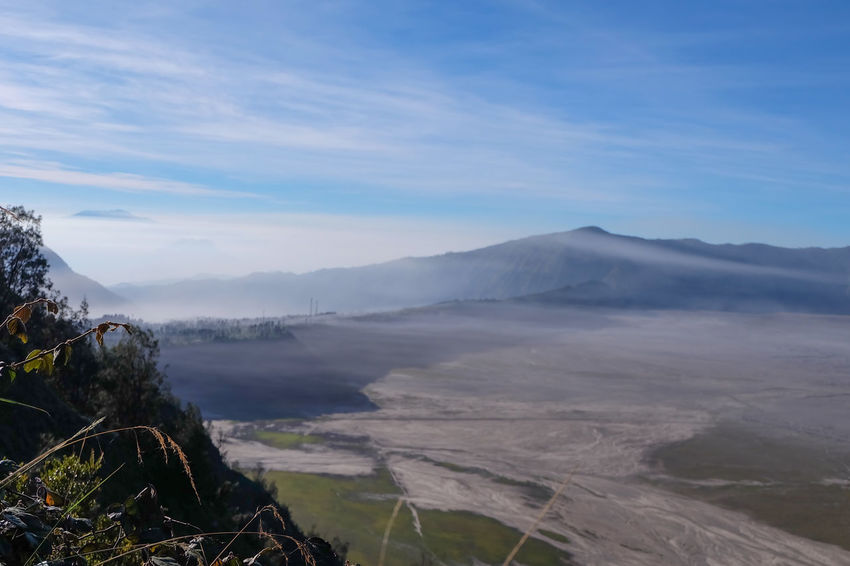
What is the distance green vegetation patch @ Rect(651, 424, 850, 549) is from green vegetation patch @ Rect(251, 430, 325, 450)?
29937mm

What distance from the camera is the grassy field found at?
32375 millimetres

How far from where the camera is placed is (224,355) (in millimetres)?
106188

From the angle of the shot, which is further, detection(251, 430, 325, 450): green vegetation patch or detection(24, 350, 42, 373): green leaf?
detection(251, 430, 325, 450): green vegetation patch

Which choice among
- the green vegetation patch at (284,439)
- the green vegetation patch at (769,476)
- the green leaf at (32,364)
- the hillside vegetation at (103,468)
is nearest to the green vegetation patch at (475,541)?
the hillside vegetation at (103,468)

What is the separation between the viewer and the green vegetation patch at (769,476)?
138ft

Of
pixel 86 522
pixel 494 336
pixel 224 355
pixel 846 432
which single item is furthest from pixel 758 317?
pixel 86 522

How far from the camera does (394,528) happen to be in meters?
36.2

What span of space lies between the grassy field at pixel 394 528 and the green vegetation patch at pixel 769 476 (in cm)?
1794

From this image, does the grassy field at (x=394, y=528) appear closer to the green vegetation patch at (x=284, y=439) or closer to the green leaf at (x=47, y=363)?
the green vegetation patch at (x=284, y=439)

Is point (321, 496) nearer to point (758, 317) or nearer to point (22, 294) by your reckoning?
point (22, 294)

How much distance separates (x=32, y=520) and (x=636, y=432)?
231 feet

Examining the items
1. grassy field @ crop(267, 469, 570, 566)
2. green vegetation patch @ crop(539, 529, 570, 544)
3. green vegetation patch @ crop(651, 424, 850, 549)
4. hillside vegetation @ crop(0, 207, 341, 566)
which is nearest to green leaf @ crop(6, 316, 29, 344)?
hillside vegetation @ crop(0, 207, 341, 566)

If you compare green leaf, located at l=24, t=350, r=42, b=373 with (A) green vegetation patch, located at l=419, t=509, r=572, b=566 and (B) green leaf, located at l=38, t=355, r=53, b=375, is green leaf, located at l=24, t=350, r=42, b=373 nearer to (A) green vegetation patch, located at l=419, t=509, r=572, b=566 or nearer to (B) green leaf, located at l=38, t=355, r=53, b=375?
(B) green leaf, located at l=38, t=355, r=53, b=375

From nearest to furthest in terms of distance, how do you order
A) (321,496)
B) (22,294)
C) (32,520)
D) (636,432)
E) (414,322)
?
(32,520), (22,294), (321,496), (636,432), (414,322)
